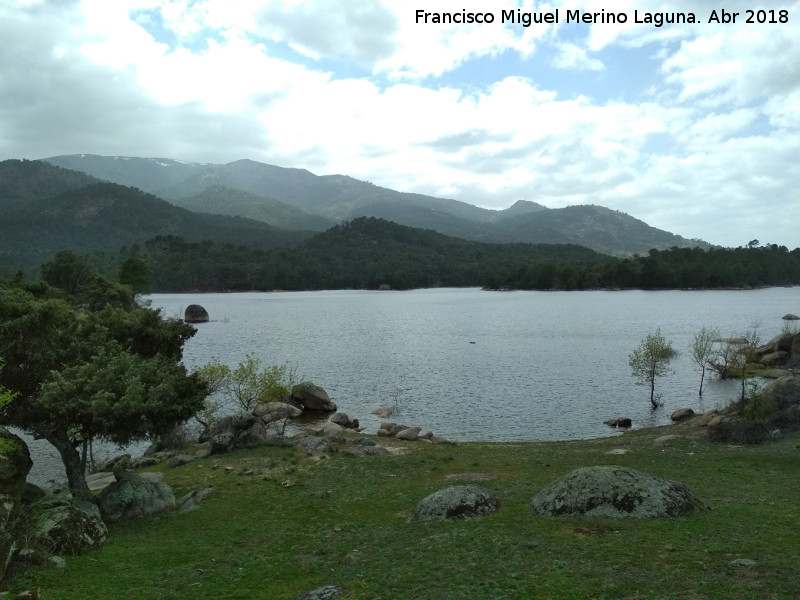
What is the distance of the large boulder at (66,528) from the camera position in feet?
53.0

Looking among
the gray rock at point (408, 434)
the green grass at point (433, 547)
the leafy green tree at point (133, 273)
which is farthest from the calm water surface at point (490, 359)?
the green grass at point (433, 547)

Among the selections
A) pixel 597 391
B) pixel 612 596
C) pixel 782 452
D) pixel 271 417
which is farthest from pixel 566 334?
pixel 612 596

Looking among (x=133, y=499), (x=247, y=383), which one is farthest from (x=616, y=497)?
(x=247, y=383)

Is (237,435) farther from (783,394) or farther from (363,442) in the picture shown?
(783,394)

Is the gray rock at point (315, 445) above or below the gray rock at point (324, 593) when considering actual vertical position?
below

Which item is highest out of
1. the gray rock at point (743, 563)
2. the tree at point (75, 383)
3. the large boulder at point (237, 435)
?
the tree at point (75, 383)

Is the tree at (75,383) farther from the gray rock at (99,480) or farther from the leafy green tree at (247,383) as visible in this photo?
the leafy green tree at (247,383)

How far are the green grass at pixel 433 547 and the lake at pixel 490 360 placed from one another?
20.8 m

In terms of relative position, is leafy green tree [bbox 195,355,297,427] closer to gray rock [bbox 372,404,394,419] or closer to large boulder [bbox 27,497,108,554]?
gray rock [bbox 372,404,394,419]

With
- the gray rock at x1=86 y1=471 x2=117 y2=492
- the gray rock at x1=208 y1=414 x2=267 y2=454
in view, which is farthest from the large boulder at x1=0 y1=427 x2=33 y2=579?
the gray rock at x1=208 y1=414 x2=267 y2=454

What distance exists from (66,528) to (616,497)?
53.7ft

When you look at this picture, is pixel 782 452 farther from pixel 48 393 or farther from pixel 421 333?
pixel 421 333

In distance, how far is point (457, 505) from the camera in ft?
57.2

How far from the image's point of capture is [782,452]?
26844 mm
